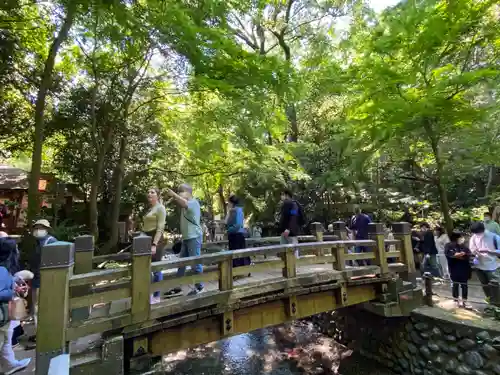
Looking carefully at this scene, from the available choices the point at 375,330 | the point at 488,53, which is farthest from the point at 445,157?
the point at 375,330

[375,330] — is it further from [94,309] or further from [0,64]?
[0,64]

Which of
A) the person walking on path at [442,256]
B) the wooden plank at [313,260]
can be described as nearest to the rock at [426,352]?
the wooden plank at [313,260]

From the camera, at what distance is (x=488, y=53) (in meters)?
9.80

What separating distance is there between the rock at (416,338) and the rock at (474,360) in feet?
3.04

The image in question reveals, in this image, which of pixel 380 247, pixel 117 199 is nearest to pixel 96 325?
pixel 380 247

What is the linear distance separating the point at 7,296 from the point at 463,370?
23.5 ft

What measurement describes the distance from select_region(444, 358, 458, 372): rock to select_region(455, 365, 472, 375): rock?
6 centimetres

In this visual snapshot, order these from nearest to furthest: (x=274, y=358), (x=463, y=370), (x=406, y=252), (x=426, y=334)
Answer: (x=463, y=370)
(x=426, y=334)
(x=406, y=252)
(x=274, y=358)

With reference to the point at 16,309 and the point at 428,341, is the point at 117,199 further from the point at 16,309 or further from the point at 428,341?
the point at 428,341

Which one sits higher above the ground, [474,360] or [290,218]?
[290,218]

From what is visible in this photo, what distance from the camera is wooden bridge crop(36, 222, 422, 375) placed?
124 inches

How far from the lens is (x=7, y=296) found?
10.6ft

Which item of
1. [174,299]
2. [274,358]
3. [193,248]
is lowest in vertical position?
[274,358]

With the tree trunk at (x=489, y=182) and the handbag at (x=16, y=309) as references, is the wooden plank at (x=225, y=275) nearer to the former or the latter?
Answer: the handbag at (x=16, y=309)
